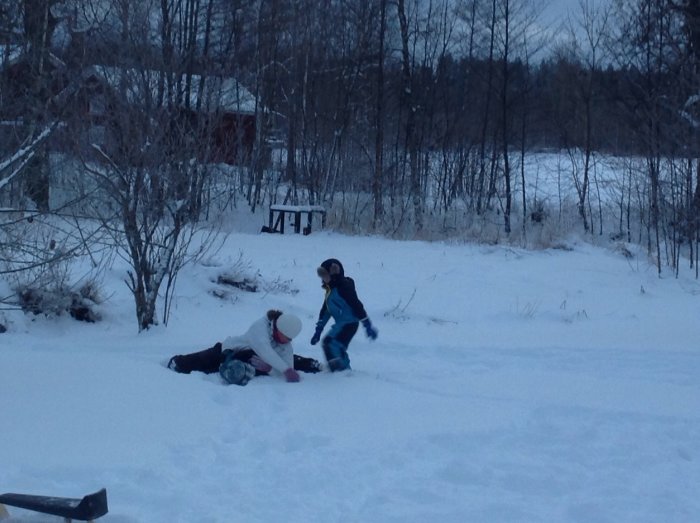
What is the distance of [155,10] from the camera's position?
1741 cm

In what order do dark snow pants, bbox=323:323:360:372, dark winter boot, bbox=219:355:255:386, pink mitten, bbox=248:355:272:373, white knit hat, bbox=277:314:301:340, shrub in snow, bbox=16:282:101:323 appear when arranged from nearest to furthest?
dark winter boot, bbox=219:355:255:386 → white knit hat, bbox=277:314:301:340 → pink mitten, bbox=248:355:272:373 → dark snow pants, bbox=323:323:360:372 → shrub in snow, bbox=16:282:101:323

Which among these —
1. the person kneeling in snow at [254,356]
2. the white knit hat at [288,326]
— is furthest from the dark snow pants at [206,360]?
the white knit hat at [288,326]

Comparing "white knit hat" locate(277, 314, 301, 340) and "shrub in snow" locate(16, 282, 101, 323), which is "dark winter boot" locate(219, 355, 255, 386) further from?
"shrub in snow" locate(16, 282, 101, 323)

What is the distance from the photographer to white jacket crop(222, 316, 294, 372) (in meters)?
6.93

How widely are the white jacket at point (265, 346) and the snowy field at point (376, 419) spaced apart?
0.75 ft

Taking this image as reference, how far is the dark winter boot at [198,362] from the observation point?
7.08 meters

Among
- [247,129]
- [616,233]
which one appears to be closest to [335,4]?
[247,129]

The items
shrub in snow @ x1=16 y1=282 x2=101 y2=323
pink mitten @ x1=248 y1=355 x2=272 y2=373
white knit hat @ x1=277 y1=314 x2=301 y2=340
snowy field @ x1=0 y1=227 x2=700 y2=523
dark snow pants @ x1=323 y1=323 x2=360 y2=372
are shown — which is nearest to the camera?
snowy field @ x1=0 y1=227 x2=700 y2=523

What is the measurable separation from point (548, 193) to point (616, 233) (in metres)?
4.00

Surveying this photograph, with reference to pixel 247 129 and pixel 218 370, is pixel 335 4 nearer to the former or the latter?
pixel 247 129

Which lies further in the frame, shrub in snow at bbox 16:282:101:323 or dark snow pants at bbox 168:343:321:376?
shrub in snow at bbox 16:282:101:323

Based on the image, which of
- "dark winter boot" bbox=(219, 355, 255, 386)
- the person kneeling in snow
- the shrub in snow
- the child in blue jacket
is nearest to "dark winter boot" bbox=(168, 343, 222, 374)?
the person kneeling in snow

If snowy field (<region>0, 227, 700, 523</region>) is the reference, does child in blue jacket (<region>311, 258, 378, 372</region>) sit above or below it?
above

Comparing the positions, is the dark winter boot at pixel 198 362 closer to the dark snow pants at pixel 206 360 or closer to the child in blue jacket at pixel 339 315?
the dark snow pants at pixel 206 360
